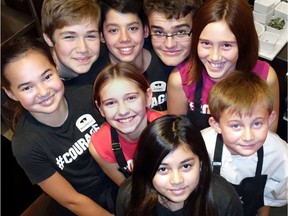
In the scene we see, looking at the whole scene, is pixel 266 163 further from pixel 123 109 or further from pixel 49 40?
pixel 49 40

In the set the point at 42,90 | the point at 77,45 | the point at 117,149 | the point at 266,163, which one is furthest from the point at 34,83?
the point at 266,163

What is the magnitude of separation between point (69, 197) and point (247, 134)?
68cm

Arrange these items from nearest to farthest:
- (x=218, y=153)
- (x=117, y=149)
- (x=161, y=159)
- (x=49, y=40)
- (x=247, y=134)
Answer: (x=161, y=159)
(x=247, y=134)
(x=218, y=153)
(x=117, y=149)
(x=49, y=40)

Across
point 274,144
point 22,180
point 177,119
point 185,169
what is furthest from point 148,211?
point 22,180

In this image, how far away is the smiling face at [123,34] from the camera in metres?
1.67

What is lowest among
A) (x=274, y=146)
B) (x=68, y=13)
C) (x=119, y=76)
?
(x=274, y=146)

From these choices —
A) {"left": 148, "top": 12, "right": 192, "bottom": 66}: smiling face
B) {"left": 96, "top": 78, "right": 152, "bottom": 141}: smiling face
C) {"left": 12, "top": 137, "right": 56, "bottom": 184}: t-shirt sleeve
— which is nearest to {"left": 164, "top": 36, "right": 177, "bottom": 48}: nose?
{"left": 148, "top": 12, "right": 192, "bottom": 66}: smiling face

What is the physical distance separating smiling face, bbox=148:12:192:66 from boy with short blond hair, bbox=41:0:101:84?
8.2 inches

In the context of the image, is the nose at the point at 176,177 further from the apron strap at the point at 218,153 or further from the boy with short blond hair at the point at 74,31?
the boy with short blond hair at the point at 74,31

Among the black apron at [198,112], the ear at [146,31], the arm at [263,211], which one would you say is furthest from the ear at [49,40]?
the arm at [263,211]

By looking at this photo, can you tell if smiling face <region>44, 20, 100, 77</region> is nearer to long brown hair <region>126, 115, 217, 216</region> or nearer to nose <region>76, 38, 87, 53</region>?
nose <region>76, 38, 87, 53</region>

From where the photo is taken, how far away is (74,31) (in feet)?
5.36

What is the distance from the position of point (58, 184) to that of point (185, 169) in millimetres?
527

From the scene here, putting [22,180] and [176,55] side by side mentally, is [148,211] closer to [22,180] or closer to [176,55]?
[176,55]
